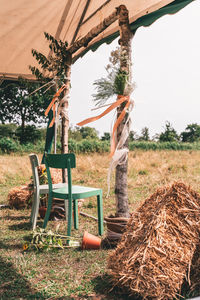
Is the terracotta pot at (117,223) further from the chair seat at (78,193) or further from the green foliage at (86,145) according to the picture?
the green foliage at (86,145)

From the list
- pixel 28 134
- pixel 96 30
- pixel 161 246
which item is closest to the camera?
pixel 161 246

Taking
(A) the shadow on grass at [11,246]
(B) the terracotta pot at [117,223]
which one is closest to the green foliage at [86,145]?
(A) the shadow on grass at [11,246]

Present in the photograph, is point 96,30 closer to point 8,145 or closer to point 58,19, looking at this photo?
point 58,19

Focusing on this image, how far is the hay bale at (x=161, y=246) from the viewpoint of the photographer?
176 centimetres

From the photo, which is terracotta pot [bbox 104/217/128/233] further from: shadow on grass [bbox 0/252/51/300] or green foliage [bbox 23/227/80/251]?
shadow on grass [bbox 0/252/51/300]

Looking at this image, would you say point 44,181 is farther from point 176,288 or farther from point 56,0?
point 176,288

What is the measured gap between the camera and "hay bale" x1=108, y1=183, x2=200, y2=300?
1758 mm

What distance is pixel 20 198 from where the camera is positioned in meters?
4.79

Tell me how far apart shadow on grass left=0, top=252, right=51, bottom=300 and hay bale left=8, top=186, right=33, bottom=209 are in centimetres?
237

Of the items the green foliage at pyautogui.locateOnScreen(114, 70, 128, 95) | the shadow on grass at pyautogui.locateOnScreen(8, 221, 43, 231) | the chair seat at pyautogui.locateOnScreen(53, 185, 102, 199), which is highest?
the green foliage at pyautogui.locateOnScreen(114, 70, 128, 95)

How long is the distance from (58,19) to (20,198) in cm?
276

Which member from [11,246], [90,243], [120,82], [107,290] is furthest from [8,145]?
[107,290]

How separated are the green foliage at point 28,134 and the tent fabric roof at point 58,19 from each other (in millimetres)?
18001

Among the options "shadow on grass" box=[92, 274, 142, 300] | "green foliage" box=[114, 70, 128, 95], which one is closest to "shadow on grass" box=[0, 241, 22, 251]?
"shadow on grass" box=[92, 274, 142, 300]
